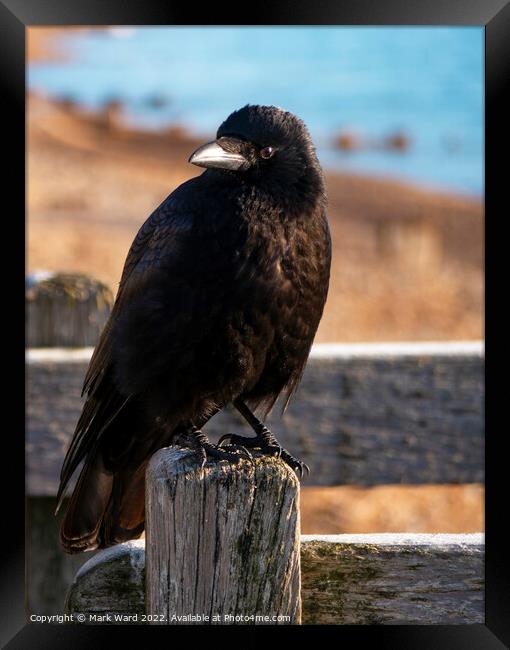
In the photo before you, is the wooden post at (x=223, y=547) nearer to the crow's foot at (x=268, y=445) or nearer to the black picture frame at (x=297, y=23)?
the black picture frame at (x=297, y=23)

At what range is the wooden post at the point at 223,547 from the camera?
7.93 ft

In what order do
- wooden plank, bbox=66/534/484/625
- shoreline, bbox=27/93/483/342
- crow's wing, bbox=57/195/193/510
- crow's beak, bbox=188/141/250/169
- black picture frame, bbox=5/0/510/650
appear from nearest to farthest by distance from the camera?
1. wooden plank, bbox=66/534/484/625
2. black picture frame, bbox=5/0/510/650
3. crow's beak, bbox=188/141/250/169
4. crow's wing, bbox=57/195/193/510
5. shoreline, bbox=27/93/483/342

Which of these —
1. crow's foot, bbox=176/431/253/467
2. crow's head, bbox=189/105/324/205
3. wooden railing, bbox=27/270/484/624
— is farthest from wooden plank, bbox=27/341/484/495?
crow's head, bbox=189/105/324/205

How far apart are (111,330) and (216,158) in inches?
30.6

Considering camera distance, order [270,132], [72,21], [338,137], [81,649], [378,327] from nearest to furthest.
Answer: [81,649]
[72,21]
[270,132]
[378,327]
[338,137]

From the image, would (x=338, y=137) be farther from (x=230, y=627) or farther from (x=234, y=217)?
(x=230, y=627)

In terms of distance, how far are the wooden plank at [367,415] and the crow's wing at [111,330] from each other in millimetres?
151

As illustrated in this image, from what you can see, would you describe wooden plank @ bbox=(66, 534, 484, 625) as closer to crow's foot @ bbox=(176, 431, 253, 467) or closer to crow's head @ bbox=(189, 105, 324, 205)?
crow's foot @ bbox=(176, 431, 253, 467)

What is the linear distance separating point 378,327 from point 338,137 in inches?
321

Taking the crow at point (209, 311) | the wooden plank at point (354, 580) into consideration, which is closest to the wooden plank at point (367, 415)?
the crow at point (209, 311)

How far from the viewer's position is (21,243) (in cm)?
275

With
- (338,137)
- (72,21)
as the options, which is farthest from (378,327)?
(72,21)

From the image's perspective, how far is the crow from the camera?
3363 millimetres

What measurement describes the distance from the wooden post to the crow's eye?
1.53m
